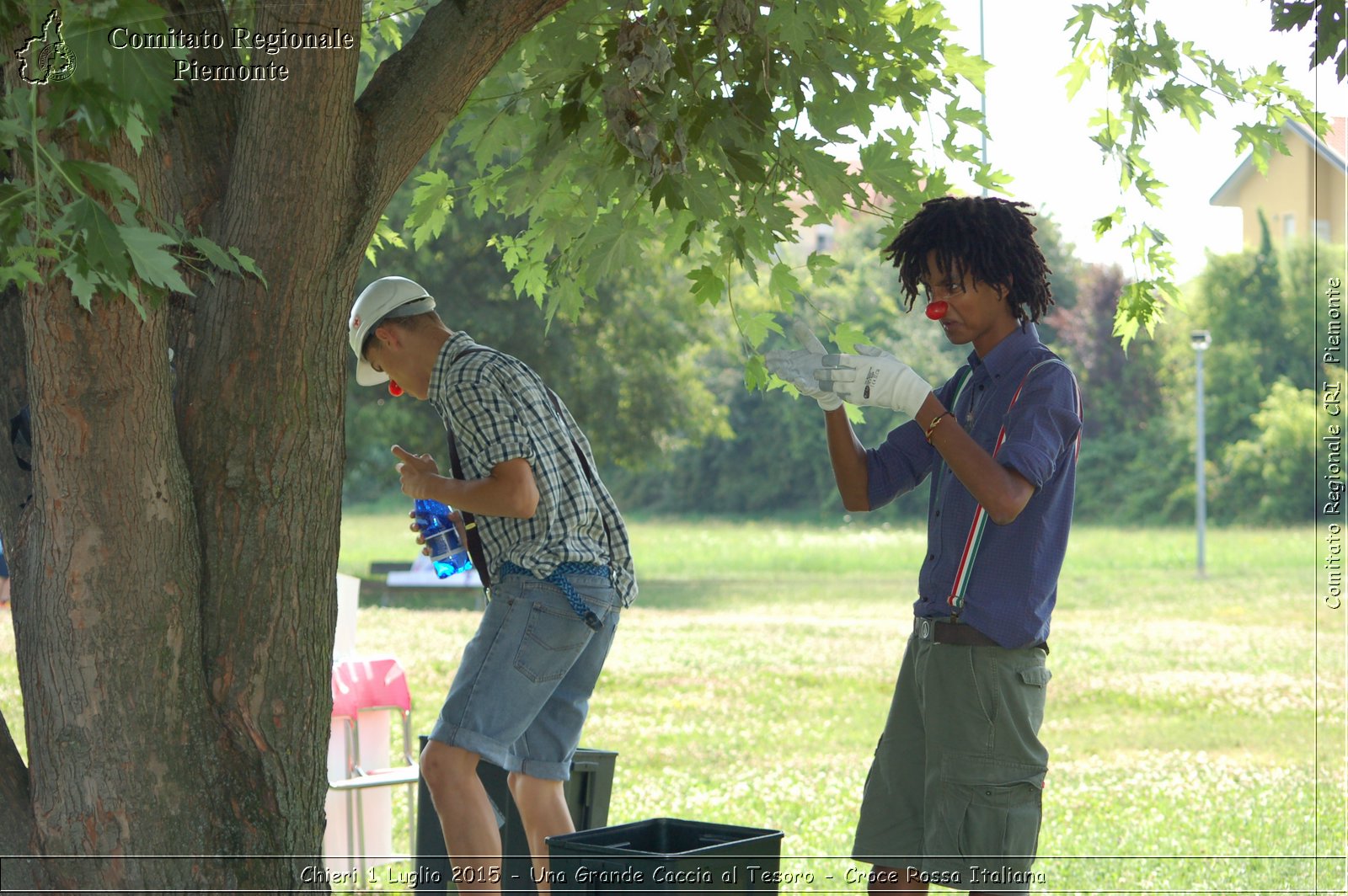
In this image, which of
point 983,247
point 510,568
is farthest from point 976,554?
point 510,568

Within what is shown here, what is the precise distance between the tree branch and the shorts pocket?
106 cm

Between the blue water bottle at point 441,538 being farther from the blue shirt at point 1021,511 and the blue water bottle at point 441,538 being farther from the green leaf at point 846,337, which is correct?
the blue shirt at point 1021,511

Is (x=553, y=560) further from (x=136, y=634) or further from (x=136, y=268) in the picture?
(x=136, y=268)

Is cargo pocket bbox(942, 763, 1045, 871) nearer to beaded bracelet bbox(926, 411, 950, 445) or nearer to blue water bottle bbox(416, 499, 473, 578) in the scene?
beaded bracelet bbox(926, 411, 950, 445)

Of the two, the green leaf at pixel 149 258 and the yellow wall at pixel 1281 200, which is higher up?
the yellow wall at pixel 1281 200

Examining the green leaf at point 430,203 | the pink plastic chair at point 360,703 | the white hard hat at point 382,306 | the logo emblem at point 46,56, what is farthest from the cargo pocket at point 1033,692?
the pink plastic chair at point 360,703

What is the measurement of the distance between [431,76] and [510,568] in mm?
1241

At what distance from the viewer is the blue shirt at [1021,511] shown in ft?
9.87

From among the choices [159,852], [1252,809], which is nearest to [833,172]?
[159,852]

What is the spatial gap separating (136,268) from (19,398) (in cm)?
97

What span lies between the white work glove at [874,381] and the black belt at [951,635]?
0.47m

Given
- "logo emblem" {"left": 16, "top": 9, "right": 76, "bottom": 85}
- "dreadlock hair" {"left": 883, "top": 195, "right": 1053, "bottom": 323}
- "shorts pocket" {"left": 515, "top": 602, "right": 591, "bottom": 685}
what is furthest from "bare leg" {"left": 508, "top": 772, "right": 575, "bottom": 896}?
"logo emblem" {"left": 16, "top": 9, "right": 76, "bottom": 85}

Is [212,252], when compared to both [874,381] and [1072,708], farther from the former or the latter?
[1072,708]

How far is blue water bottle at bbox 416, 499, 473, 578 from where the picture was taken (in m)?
4.10
